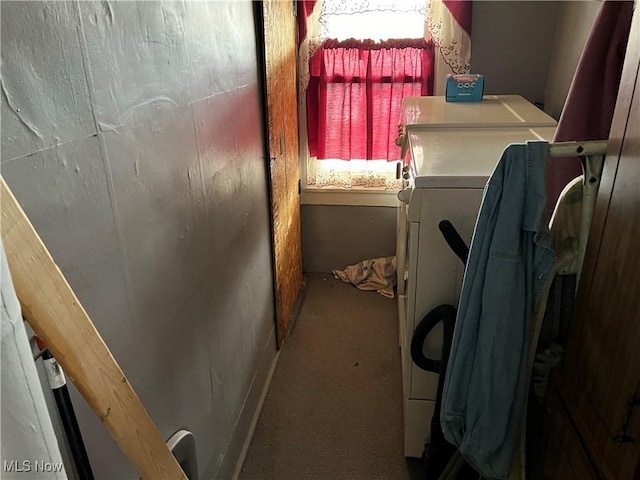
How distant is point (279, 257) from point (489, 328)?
4.60 feet

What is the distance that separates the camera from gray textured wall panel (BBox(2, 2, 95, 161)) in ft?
2.24

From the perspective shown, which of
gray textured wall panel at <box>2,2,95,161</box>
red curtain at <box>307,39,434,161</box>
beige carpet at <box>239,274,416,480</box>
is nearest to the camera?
gray textured wall panel at <box>2,2,95,161</box>

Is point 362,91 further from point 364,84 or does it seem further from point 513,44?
point 513,44

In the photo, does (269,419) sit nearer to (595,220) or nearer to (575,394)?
(575,394)

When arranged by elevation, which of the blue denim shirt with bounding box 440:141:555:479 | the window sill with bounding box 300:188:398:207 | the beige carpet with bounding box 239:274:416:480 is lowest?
the beige carpet with bounding box 239:274:416:480

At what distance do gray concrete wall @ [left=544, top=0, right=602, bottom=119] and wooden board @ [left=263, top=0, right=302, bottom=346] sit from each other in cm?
133

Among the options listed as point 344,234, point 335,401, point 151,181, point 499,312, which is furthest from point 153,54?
point 344,234

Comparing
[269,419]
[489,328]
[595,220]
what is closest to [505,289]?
[489,328]

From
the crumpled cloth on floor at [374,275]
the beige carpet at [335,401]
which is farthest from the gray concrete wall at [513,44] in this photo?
the beige carpet at [335,401]

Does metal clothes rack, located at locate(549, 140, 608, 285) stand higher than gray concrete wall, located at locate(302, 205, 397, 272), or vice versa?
metal clothes rack, located at locate(549, 140, 608, 285)

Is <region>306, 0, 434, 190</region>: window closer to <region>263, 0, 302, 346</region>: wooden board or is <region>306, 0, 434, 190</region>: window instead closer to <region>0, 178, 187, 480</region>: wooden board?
<region>263, 0, 302, 346</region>: wooden board

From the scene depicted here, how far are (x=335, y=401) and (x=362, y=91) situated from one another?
169 cm

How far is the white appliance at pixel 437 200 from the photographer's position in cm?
139

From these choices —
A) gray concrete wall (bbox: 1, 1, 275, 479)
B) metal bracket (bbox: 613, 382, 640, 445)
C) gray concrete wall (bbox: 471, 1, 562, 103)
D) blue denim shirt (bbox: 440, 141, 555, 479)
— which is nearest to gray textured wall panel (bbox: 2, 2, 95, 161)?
gray concrete wall (bbox: 1, 1, 275, 479)
